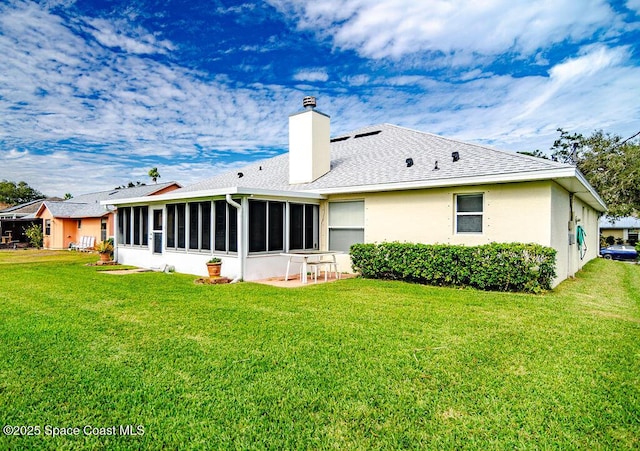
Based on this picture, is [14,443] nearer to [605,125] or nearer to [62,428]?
[62,428]

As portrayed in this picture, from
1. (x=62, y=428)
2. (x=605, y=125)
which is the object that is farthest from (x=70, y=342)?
(x=605, y=125)

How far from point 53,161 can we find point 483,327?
112 feet

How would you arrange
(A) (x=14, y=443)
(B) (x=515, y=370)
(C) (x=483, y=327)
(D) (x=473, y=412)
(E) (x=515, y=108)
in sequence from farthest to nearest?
(E) (x=515, y=108), (C) (x=483, y=327), (B) (x=515, y=370), (D) (x=473, y=412), (A) (x=14, y=443)

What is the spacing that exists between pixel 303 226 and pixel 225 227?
252cm

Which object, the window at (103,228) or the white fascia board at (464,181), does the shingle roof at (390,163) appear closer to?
the white fascia board at (464,181)

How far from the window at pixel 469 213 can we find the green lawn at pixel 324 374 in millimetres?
2830

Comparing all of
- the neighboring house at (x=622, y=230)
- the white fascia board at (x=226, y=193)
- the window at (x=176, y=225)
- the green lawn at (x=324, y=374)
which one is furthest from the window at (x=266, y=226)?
the neighboring house at (x=622, y=230)

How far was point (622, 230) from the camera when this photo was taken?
1449 inches

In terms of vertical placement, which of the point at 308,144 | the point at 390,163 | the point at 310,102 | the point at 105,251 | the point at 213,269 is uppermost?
the point at 310,102

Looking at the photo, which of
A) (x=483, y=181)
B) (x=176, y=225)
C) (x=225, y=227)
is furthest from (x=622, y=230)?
(x=176, y=225)

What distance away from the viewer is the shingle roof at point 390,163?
938 cm

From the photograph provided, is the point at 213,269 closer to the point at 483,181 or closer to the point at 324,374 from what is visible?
the point at 324,374

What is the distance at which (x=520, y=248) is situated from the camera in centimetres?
825

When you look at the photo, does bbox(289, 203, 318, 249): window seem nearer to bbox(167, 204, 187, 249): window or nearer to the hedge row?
the hedge row
